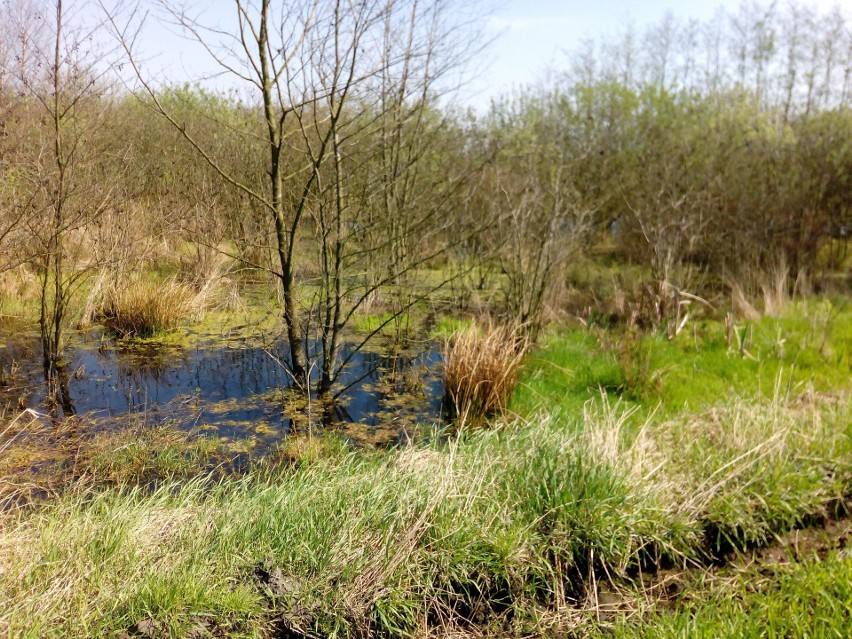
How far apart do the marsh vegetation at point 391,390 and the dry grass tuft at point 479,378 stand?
3 cm

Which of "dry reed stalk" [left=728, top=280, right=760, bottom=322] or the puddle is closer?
the puddle

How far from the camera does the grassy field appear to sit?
2451 mm

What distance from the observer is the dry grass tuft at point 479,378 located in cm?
514

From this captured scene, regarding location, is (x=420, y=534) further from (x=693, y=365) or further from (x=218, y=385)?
(x=693, y=365)

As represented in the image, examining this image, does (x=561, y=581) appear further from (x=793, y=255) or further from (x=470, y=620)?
(x=793, y=255)

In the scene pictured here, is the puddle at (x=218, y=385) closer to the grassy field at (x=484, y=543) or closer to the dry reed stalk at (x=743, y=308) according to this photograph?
the grassy field at (x=484, y=543)

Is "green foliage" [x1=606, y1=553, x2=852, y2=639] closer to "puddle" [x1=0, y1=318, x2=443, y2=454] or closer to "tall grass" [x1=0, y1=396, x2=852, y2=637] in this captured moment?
"tall grass" [x1=0, y1=396, x2=852, y2=637]

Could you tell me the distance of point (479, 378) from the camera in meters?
5.16

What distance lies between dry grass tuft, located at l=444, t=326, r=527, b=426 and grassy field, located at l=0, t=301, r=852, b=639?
89 centimetres

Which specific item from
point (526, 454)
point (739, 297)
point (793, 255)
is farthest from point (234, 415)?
point (793, 255)

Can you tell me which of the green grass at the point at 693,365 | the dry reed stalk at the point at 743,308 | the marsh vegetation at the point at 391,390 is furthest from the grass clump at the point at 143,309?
the dry reed stalk at the point at 743,308

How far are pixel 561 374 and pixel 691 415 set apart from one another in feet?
4.86

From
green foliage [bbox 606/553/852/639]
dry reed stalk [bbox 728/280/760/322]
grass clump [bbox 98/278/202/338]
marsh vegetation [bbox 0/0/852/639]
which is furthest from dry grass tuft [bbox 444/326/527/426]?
grass clump [bbox 98/278/202/338]

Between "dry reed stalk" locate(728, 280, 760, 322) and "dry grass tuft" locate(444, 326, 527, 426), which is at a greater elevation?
"dry reed stalk" locate(728, 280, 760, 322)
